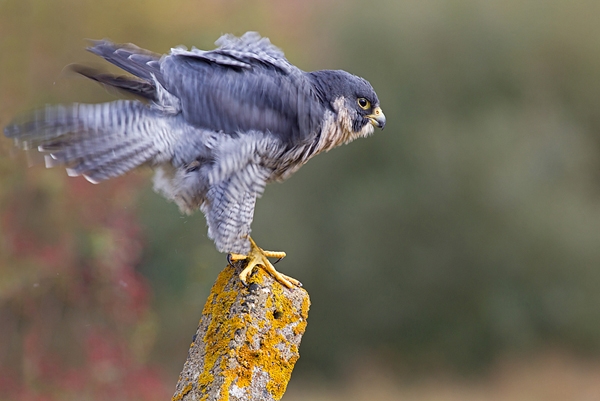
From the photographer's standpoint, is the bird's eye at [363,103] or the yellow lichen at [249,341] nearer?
the yellow lichen at [249,341]

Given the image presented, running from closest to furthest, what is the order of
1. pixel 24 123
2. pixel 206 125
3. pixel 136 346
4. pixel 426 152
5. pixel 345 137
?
pixel 24 123 < pixel 206 125 < pixel 345 137 < pixel 136 346 < pixel 426 152

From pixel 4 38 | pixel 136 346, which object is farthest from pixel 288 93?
pixel 136 346

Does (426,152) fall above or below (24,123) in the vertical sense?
above


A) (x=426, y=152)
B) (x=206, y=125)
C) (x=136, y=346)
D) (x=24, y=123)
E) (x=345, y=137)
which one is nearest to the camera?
(x=24, y=123)

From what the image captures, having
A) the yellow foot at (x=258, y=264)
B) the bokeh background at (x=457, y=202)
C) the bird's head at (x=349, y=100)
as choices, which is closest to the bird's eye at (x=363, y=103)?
the bird's head at (x=349, y=100)

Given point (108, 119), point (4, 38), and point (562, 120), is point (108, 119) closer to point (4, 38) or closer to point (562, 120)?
point (4, 38)

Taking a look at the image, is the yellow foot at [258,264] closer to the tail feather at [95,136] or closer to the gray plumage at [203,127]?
the gray plumage at [203,127]

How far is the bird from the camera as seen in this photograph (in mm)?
2863

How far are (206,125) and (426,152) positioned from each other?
612cm

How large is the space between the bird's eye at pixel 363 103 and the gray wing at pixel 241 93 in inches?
13.1

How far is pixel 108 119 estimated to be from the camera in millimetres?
2910

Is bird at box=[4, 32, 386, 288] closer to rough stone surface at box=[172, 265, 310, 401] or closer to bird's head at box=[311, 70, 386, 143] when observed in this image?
bird's head at box=[311, 70, 386, 143]

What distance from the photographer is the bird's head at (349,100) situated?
339 cm

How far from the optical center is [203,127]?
3066 mm
